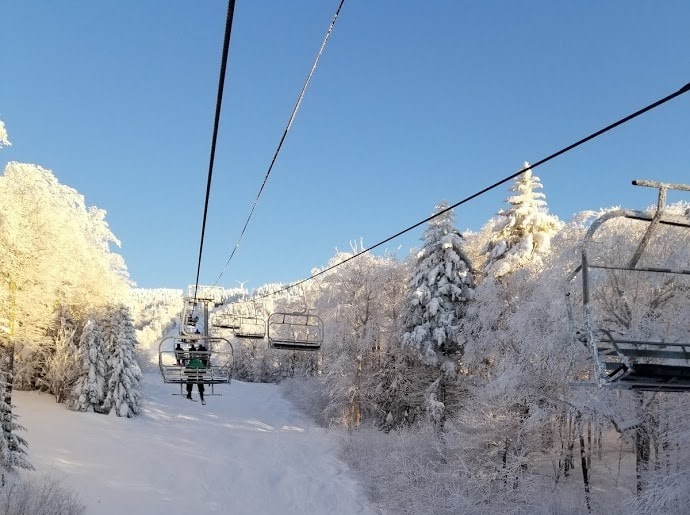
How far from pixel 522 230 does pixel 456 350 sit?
776 cm

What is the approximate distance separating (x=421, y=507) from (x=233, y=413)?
2341 centimetres

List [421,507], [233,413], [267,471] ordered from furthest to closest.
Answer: [233,413]
[267,471]
[421,507]

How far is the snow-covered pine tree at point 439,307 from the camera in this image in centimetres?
2759

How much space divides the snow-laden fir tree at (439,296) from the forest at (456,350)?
92 mm

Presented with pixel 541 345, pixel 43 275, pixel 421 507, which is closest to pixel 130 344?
pixel 43 275

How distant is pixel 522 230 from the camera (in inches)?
958

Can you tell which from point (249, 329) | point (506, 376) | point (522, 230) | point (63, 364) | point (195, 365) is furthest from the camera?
point (63, 364)

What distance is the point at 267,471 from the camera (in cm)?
2580

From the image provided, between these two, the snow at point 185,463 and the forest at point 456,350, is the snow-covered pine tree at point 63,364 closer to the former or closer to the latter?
the forest at point 456,350

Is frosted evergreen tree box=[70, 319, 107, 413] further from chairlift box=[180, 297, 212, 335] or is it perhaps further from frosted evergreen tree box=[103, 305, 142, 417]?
chairlift box=[180, 297, 212, 335]

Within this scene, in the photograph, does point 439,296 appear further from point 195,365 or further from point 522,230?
point 195,365

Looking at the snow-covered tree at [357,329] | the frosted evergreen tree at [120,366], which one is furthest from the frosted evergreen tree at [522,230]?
the frosted evergreen tree at [120,366]

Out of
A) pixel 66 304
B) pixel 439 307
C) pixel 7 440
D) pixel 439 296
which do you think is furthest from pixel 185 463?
pixel 439 296

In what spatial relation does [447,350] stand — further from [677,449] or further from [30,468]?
[30,468]
